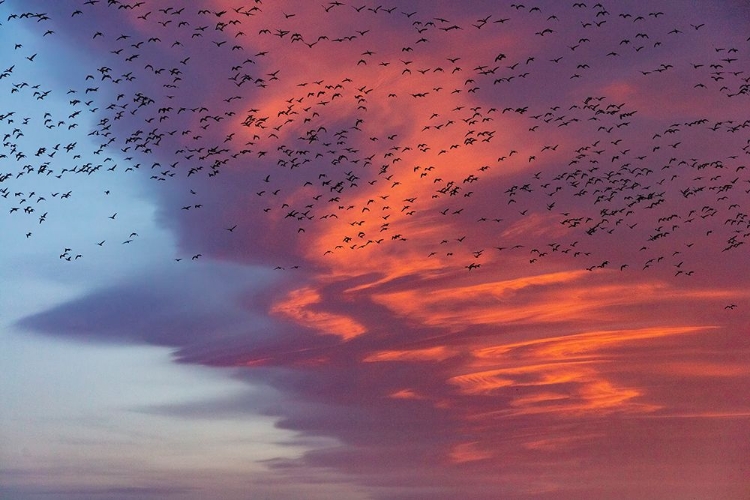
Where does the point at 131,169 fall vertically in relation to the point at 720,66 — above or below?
below

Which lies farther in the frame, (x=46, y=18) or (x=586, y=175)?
(x=586, y=175)

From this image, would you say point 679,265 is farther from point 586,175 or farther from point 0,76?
point 0,76

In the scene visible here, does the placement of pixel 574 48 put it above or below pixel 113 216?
above

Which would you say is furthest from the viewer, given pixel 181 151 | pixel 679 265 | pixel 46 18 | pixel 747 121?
pixel 679 265

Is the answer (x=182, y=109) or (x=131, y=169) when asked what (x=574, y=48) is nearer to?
(x=182, y=109)

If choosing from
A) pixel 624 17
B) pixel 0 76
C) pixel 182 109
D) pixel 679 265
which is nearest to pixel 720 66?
pixel 624 17

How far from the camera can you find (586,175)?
241 ft

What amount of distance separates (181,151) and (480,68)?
1990 centimetres

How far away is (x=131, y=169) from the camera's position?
2564 inches

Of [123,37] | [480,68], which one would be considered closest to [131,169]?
[123,37]

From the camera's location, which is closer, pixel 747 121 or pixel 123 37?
pixel 123 37

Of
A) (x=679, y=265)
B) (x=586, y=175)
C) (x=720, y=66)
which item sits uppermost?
(x=720, y=66)

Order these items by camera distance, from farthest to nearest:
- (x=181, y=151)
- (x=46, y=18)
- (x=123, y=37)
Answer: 1. (x=181, y=151)
2. (x=123, y=37)
3. (x=46, y=18)

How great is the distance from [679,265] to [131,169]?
131ft
